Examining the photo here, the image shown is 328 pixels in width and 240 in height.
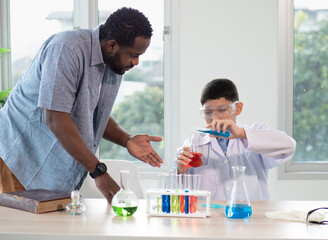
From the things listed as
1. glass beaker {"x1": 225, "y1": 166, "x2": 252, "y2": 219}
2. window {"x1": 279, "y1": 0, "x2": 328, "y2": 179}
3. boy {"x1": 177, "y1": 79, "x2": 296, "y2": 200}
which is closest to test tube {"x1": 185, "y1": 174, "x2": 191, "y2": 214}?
glass beaker {"x1": 225, "y1": 166, "x2": 252, "y2": 219}

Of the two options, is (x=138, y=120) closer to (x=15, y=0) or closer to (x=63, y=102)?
(x=15, y=0)

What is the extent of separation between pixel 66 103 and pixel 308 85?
241 cm

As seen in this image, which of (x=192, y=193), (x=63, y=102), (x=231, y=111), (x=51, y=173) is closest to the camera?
(x=192, y=193)

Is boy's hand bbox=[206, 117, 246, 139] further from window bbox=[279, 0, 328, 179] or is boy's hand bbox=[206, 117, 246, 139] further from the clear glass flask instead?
window bbox=[279, 0, 328, 179]

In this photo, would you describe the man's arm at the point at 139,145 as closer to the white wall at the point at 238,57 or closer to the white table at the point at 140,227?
the white table at the point at 140,227

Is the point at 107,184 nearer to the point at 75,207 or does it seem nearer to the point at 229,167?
the point at 75,207

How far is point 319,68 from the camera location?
11.9ft

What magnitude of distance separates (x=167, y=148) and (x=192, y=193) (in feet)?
6.71

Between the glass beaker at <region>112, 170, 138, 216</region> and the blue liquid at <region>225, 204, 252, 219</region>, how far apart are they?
1.12 feet

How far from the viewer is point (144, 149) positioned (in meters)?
1.99

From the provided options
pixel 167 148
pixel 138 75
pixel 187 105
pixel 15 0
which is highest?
pixel 15 0

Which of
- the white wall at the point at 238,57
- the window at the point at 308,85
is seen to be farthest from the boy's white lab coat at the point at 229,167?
the window at the point at 308,85

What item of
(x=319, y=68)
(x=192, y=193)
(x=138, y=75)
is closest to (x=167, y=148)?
(x=138, y=75)

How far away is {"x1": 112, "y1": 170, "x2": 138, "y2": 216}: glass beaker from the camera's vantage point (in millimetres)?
1589
